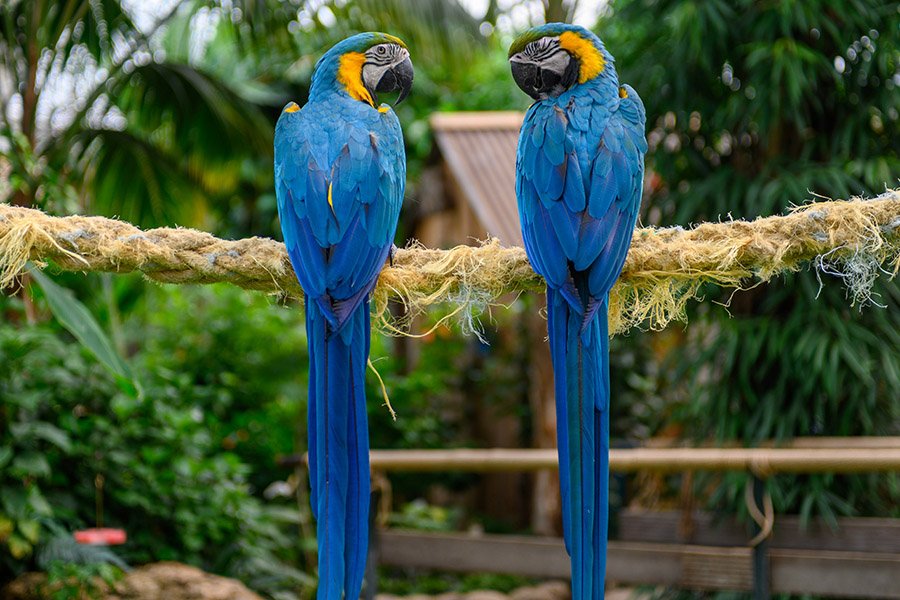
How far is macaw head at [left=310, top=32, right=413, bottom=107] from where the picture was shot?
1492 millimetres

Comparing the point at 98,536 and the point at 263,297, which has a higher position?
the point at 263,297

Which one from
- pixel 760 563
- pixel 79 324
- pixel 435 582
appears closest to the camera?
pixel 79 324

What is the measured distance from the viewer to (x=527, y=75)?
145 cm

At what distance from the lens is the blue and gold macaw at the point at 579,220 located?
48.1 inches

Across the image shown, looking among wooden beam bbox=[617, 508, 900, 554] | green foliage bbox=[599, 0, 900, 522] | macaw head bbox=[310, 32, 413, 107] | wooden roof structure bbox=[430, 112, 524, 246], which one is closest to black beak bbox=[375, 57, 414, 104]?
macaw head bbox=[310, 32, 413, 107]

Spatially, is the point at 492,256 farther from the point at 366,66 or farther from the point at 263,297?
the point at 263,297

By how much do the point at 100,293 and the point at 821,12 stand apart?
2.61 meters

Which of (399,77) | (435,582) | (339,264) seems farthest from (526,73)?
(435,582)

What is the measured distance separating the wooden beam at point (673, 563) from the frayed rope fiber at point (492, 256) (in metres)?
1.15

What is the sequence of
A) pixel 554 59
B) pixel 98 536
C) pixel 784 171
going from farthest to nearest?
pixel 784 171 < pixel 98 536 < pixel 554 59

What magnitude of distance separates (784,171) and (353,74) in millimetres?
2176

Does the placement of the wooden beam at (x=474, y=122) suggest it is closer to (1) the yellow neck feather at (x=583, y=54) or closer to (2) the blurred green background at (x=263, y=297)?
(2) the blurred green background at (x=263, y=297)

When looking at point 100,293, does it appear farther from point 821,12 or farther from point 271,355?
point 821,12

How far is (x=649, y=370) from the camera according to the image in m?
5.09
